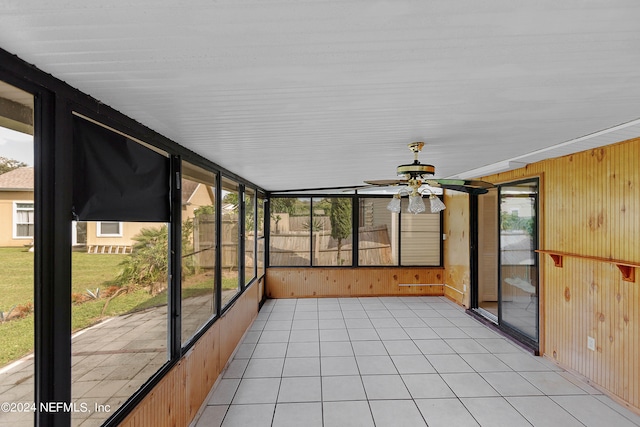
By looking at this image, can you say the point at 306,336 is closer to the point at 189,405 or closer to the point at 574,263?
the point at 189,405

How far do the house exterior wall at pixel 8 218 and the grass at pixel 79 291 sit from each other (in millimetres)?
45

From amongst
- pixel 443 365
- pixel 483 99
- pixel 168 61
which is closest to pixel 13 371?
pixel 168 61

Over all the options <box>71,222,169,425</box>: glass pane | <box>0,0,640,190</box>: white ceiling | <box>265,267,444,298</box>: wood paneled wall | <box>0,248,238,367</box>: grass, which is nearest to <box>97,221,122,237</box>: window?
A: <box>71,222,169,425</box>: glass pane

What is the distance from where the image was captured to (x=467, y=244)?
237 inches

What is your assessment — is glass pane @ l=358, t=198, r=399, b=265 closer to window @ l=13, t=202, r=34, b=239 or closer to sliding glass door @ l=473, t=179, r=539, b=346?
sliding glass door @ l=473, t=179, r=539, b=346

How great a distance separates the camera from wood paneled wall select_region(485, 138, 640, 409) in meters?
2.90

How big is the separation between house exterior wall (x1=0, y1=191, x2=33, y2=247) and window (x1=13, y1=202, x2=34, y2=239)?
2cm

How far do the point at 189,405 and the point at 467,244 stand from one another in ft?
16.9

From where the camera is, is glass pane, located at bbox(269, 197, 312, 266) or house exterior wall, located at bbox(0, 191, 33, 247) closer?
house exterior wall, located at bbox(0, 191, 33, 247)

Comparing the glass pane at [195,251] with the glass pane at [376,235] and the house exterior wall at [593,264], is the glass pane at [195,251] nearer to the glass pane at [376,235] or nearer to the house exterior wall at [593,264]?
the glass pane at [376,235]

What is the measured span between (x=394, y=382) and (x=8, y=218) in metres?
3.45

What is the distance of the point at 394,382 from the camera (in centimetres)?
344

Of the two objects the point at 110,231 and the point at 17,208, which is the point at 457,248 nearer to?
the point at 17,208

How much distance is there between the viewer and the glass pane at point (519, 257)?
4293mm
